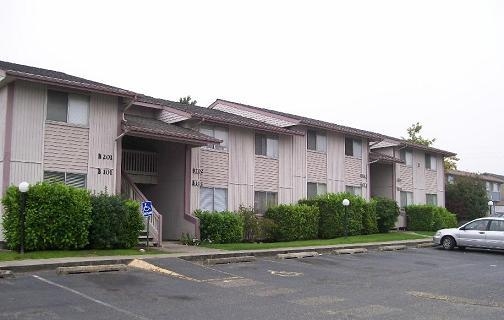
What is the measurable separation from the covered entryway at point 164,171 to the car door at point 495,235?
37.2ft

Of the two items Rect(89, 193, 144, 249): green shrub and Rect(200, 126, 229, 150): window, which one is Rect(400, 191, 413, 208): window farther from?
Rect(89, 193, 144, 249): green shrub

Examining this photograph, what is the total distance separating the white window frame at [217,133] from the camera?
23891 mm

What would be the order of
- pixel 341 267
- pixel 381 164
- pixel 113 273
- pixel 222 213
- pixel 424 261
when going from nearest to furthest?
pixel 113 273
pixel 341 267
pixel 424 261
pixel 222 213
pixel 381 164

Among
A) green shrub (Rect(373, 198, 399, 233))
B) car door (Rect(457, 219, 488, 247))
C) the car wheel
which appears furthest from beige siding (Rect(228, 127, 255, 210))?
car door (Rect(457, 219, 488, 247))

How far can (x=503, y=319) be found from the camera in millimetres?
9445

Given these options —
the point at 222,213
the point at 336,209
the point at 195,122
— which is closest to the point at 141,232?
the point at 222,213

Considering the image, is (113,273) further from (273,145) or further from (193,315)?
Result: (273,145)

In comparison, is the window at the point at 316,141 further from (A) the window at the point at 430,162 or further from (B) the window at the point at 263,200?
(A) the window at the point at 430,162

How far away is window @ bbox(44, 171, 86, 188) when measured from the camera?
18625 millimetres

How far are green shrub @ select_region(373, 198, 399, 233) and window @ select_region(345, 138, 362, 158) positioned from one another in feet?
9.03

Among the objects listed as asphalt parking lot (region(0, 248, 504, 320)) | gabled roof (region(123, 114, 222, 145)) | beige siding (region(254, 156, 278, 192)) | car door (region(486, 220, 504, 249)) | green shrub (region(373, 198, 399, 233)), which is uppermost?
gabled roof (region(123, 114, 222, 145))

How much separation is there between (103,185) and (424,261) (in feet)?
36.6

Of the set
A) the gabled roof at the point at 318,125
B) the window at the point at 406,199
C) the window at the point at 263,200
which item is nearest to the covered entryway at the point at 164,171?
the window at the point at 263,200

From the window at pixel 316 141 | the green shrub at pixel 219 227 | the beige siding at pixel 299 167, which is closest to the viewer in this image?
the green shrub at pixel 219 227
